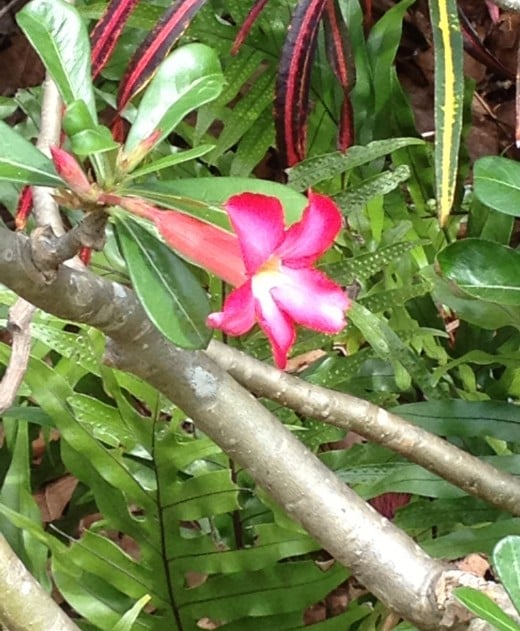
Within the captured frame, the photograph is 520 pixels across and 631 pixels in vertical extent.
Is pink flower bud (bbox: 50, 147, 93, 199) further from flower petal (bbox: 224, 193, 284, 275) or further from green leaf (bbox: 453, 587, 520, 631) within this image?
green leaf (bbox: 453, 587, 520, 631)

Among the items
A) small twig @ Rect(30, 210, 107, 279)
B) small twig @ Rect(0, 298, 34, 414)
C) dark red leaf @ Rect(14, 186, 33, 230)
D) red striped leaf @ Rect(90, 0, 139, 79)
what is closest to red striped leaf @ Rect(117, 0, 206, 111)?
red striped leaf @ Rect(90, 0, 139, 79)

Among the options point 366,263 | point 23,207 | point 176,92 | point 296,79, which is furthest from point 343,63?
point 176,92

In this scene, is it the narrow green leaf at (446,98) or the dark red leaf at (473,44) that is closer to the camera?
the narrow green leaf at (446,98)

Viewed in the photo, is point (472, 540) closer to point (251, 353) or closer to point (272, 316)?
point (251, 353)

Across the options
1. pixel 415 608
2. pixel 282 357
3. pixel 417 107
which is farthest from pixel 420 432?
pixel 417 107

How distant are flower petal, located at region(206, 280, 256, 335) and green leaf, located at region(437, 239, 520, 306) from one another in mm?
257

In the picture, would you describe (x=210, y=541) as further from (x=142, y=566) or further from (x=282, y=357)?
(x=282, y=357)

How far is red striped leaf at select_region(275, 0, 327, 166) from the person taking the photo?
0.85m

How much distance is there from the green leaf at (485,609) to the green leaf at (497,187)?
0.98 feet

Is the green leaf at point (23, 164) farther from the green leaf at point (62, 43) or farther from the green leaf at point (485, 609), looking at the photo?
the green leaf at point (485, 609)

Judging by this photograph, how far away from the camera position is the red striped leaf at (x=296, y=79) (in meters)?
0.85

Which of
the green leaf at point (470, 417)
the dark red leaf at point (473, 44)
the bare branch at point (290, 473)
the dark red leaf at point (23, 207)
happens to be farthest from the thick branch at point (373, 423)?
the dark red leaf at point (473, 44)

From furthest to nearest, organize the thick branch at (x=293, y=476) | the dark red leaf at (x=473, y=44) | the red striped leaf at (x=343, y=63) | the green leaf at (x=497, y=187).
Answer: the dark red leaf at (x=473, y=44) < the red striped leaf at (x=343, y=63) < the green leaf at (x=497, y=187) < the thick branch at (x=293, y=476)

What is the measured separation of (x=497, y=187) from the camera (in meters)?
0.67
